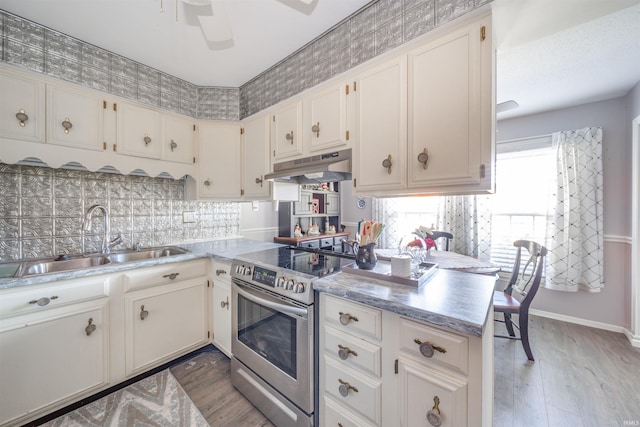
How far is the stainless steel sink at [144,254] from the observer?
207cm

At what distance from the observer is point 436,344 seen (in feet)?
3.04

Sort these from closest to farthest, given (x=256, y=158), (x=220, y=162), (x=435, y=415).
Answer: (x=435, y=415) < (x=256, y=158) < (x=220, y=162)

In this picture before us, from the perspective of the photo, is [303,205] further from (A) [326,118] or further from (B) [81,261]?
(B) [81,261]

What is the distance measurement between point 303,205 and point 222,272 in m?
2.34

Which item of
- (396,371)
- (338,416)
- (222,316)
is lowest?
(338,416)

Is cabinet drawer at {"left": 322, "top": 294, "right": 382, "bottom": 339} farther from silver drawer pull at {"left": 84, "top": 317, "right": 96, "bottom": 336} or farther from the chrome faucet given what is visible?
the chrome faucet

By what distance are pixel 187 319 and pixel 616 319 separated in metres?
4.60

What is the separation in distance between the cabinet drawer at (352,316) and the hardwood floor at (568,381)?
51.4 inches

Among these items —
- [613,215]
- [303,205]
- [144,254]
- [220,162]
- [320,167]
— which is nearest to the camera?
[320,167]

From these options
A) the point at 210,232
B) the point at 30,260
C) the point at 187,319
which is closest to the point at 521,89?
the point at 210,232

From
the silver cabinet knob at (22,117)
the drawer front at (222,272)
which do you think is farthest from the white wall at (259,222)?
the silver cabinet knob at (22,117)

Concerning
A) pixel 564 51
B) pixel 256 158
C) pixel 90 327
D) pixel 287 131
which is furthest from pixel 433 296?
pixel 564 51

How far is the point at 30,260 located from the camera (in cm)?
173

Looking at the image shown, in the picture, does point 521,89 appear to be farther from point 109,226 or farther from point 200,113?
point 109,226
